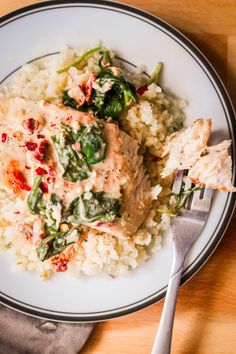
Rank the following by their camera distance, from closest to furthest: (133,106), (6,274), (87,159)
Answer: (87,159) < (133,106) < (6,274)

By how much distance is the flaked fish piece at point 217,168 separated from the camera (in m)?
3.46

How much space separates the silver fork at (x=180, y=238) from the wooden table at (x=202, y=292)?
0.25m

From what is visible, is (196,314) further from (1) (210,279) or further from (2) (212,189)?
(2) (212,189)

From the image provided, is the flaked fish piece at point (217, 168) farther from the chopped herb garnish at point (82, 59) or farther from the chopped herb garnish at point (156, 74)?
the chopped herb garnish at point (82, 59)

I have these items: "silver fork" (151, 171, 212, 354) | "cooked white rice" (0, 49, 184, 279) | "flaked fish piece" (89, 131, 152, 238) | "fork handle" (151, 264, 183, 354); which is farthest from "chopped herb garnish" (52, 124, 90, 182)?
"fork handle" (151, 264, 183, 354)

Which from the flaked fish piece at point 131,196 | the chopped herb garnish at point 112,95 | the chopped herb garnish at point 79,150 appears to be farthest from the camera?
the chopped herb garnish at point 112,95

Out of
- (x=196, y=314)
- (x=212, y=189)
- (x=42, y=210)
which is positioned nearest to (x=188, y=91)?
(x=212, y=189)

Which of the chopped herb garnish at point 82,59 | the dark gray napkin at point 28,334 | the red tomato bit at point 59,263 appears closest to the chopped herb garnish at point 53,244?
the red tomato bit at point 59,263

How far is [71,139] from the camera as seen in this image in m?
3.44

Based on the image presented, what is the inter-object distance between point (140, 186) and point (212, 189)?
0.48 meters

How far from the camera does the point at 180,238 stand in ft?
12.2

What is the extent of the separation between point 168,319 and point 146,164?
3.38 ft

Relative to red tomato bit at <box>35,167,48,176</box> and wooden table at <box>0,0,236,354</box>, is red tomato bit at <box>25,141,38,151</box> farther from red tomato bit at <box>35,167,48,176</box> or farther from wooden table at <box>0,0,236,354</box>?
wooden table at <box>0,0,236,354</box>

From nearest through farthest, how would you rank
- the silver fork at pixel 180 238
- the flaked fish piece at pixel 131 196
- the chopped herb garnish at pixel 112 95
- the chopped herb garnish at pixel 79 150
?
the chopped herb garnish at pixel 79 150 < the flaked fish piece at pixel 131 196 < the chopped herb garnish at pixel 112 95 < the silver fork at pixel 180 238
